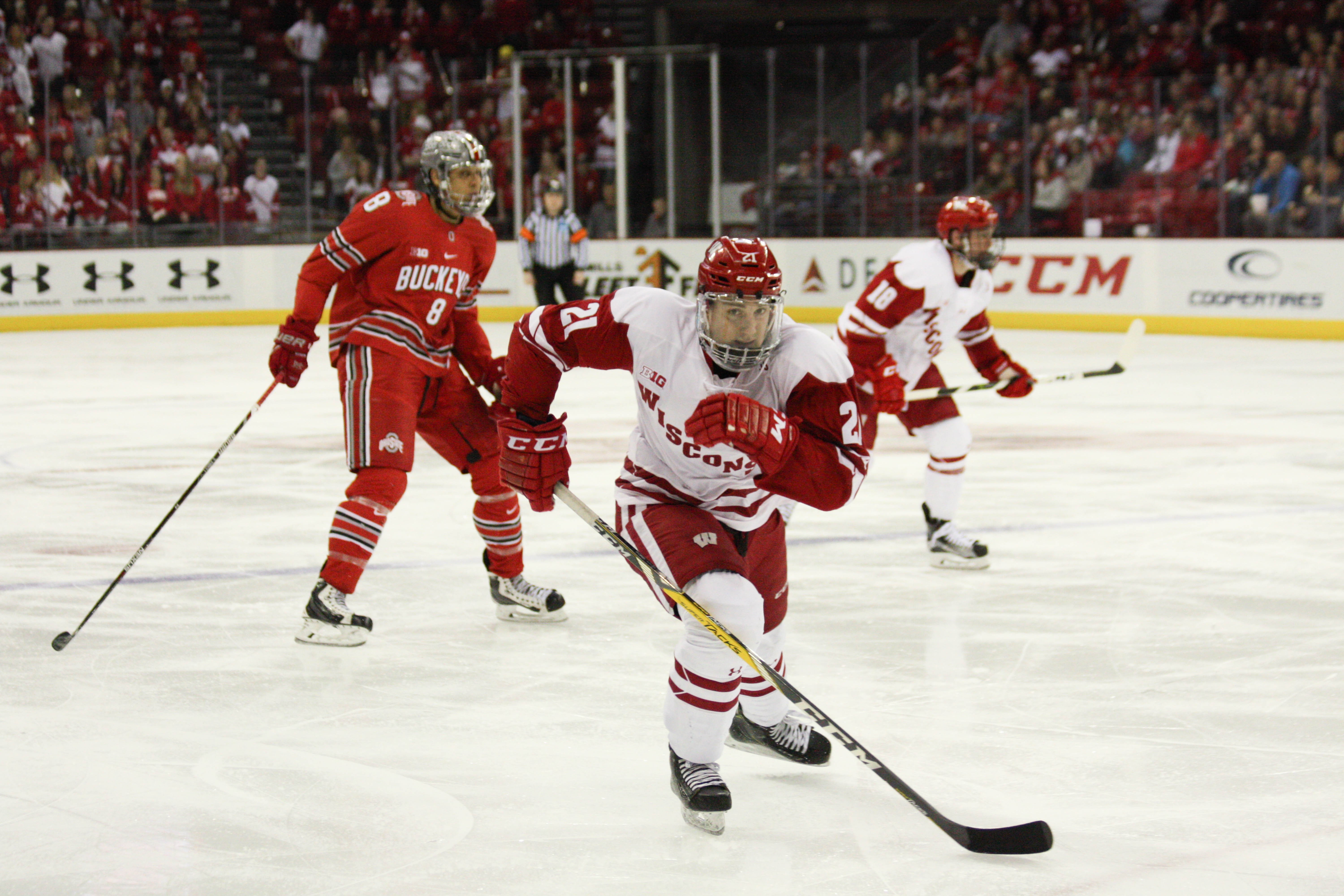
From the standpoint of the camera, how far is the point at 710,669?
2531 millimetres

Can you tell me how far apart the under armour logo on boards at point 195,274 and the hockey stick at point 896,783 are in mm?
11602

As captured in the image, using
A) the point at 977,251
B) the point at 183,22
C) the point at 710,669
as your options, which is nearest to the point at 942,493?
the point at 977,251

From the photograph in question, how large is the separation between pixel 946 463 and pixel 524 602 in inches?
60.6

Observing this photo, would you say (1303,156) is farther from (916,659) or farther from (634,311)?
(634,311)

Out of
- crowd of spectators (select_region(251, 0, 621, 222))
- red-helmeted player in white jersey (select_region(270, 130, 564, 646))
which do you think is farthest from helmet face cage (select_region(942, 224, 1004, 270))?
crowd of spectators (select_region(251, 0, 621, 222))

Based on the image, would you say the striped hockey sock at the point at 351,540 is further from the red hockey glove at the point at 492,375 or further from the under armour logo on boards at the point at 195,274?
the under armour logo on boards at the point at 195,274

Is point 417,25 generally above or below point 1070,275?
above

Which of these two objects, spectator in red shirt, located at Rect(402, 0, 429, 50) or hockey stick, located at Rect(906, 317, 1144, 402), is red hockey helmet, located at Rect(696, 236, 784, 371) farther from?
spectator in red shirt, located at Rect(402, 0, 429, 50)

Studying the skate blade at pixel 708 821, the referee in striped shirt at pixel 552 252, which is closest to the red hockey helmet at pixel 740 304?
the skate blade at pixel 708 821

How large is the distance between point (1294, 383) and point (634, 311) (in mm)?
7011

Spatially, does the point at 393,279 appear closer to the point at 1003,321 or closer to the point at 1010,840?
the point at 1010,840

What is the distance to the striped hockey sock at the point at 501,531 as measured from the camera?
13.1 feet

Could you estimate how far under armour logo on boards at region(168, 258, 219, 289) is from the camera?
13164mm

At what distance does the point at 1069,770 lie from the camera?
112 inches
